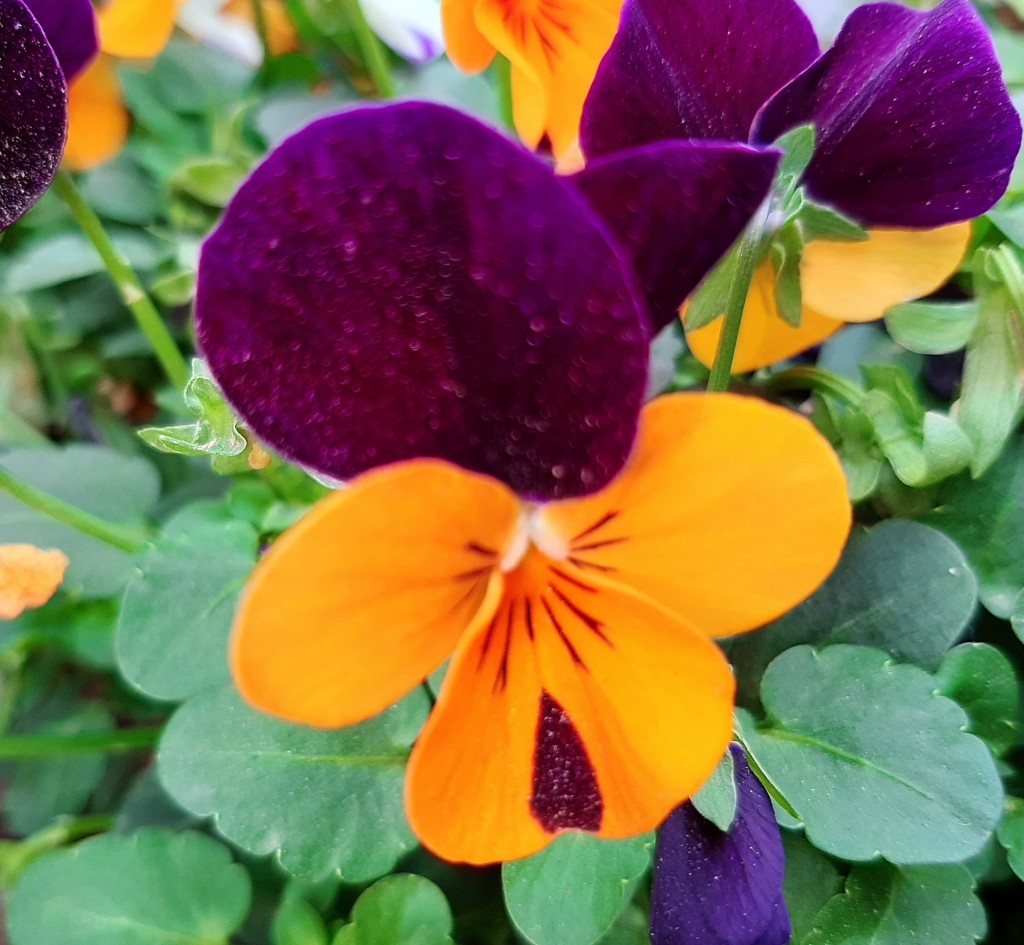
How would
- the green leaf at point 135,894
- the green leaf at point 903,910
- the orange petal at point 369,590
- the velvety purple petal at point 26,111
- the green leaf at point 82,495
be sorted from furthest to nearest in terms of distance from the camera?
the green leaf at point 82,495, the green leaf at point 135,894, the green leaf at point 903,910, the velvety purple petal at point 26,111, the orange petal at point 369,590

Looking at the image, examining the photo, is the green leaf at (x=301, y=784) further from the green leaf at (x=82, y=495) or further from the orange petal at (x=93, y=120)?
the orange petal at (x=93, y=120)

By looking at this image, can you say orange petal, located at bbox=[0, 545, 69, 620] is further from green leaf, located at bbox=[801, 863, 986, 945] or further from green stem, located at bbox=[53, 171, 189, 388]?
green leaf, located at bbox=[801, 863, 986, 945]

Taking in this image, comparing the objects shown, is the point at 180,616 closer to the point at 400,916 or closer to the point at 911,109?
the point at 400,916

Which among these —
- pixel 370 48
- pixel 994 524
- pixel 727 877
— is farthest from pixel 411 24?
pixel 727 877

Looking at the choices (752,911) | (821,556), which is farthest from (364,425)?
(752,911)

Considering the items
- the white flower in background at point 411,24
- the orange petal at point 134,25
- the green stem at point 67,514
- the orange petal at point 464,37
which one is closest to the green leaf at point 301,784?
the green stem at point 67,514

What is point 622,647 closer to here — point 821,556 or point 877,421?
point 821,556

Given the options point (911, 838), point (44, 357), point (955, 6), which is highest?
point (955, 6)
